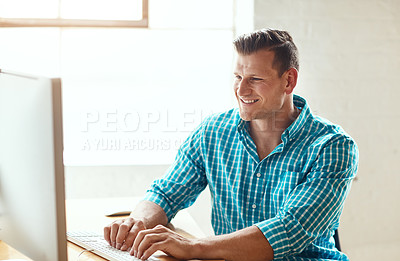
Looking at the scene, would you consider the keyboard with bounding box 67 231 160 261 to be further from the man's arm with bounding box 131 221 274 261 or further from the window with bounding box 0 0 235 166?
the window with bounding box 0 0 235 166

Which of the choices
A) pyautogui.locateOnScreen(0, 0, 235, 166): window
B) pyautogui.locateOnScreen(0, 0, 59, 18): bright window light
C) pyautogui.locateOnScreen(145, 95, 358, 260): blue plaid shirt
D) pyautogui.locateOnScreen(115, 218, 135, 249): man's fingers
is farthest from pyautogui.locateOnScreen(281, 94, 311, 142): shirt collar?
pyautogui.locateOnScreen(0, 0, 59, 18): bright window light

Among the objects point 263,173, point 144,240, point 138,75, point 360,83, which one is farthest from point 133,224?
point 360,83

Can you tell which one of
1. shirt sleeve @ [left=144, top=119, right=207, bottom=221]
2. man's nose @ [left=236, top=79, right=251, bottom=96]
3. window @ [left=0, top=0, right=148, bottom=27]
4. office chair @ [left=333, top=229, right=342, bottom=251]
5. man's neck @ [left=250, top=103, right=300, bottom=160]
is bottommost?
office chair @ [left=333, top=229, right=342, bottom=251]

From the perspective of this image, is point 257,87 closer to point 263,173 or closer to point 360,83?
point 263,173

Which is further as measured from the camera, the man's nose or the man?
the man's nose

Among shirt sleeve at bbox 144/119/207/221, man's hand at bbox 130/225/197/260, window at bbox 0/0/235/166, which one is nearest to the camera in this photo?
man's hand at bbox 130/225/197/260

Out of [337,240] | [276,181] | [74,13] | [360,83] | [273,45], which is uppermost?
[74,13]

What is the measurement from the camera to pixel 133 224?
4.75 ft

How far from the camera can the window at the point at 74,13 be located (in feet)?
8.00

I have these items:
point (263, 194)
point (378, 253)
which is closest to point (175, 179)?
point (263, 194)

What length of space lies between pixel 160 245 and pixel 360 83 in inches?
63.3

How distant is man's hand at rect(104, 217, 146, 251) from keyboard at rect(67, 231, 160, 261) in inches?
0.7

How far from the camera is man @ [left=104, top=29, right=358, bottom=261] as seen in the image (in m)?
1.42

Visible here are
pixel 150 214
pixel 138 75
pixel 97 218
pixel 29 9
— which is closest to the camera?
pixel 150 214
